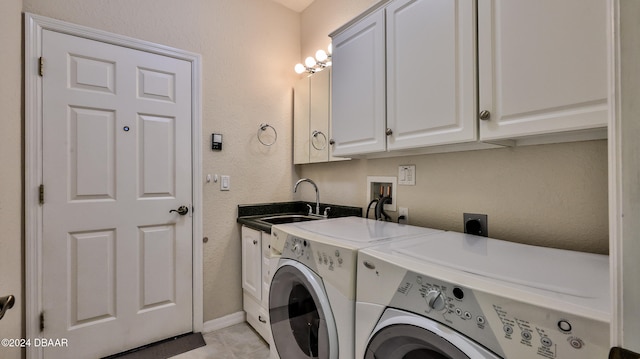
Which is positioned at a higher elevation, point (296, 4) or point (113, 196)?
point (296, 4)

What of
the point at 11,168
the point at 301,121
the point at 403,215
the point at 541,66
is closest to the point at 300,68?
the point at 301,121

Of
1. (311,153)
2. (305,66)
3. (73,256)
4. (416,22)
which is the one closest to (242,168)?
(311,153)

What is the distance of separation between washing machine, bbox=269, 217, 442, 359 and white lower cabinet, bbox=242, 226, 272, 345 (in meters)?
0.43

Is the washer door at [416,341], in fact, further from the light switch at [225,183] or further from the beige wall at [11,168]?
the light switch at [225,183]

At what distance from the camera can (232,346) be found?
1.94m

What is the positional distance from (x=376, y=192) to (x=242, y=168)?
1.16 meters

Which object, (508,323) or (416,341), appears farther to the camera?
(416,341)

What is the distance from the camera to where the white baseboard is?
7.01ft

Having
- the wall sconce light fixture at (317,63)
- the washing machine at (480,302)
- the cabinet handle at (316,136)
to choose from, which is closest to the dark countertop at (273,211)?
the cabinet handle at (316,136)

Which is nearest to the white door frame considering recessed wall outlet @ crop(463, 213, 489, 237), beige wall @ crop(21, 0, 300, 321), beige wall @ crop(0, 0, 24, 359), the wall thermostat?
beige wall @ crop(0, 0, 24, 359)

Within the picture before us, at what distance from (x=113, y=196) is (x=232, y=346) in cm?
132

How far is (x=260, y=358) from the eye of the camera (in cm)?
180

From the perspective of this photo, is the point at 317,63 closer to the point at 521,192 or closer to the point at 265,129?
the point at 265,129

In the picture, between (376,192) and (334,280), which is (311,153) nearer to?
(376,192)
